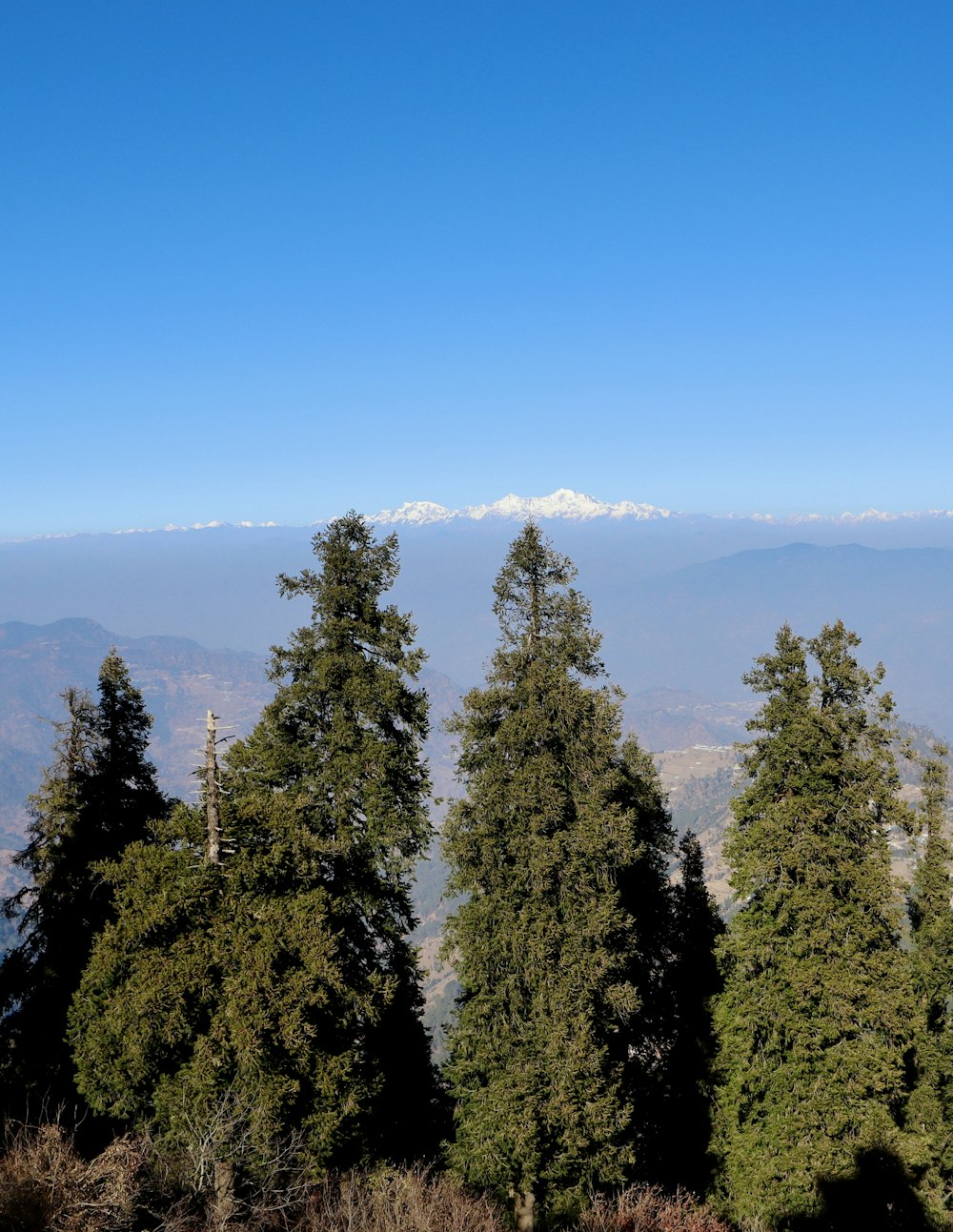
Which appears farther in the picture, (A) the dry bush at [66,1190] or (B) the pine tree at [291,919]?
(B) the pine tree at [291,919]

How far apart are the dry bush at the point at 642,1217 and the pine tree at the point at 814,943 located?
3.15 m

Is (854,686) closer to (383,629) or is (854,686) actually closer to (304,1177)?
(383,629)

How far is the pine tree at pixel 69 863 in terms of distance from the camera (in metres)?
21.3

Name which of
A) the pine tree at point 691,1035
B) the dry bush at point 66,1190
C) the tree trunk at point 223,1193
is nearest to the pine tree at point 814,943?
the pine tree at point 691,1035

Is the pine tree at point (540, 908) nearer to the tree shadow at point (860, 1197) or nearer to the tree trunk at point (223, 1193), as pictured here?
the tree shadow at point (860, 1197)

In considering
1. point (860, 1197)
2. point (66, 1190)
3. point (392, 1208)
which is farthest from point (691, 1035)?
point (66, 1190)

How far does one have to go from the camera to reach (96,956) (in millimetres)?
15359

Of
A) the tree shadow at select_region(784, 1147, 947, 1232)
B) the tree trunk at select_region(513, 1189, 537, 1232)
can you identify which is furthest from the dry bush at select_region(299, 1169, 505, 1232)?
the tree shadow at select_region(784, 1147, 947, 1232)

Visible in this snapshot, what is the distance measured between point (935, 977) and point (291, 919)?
873 inches

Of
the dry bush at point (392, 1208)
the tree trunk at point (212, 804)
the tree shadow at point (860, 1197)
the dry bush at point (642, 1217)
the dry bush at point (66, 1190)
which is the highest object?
the tree trunk at point (212, 804)

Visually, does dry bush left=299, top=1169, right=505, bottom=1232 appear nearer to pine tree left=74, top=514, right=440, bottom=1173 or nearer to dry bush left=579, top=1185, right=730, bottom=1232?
pine tree left=74, top=514, right=440, bottom=1173

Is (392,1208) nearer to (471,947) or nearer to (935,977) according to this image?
A: (471,947)

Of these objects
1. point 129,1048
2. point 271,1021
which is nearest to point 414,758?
point 271,1021

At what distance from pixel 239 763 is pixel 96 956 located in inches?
207
